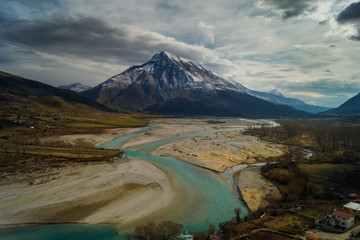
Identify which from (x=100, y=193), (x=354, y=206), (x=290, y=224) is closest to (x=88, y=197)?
(x=100, y=193)

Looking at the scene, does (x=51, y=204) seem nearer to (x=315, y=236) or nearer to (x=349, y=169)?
(x=315, y=236)

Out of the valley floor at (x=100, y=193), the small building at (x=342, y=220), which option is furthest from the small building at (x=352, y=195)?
the valley floor at (x=100, y=193)

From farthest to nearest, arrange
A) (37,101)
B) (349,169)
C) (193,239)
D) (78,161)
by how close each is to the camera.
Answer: (37,101) < (78,161) < (349,169) < (193,239)

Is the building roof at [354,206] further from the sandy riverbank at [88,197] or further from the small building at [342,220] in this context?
the sandy riverbank at [88,197]

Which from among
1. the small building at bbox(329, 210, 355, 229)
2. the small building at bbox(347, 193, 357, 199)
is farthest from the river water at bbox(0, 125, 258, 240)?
the small building at bbox(347, 193, 357, 199)

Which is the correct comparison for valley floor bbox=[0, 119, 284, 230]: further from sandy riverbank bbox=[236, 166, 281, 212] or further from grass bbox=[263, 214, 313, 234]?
grass bbox=[263, 214, 313, 234]

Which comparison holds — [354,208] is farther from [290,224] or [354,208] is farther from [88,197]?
[88,197]

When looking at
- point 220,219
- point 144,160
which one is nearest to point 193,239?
point 220,219

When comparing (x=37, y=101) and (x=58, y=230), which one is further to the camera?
(x=37, y=101)
